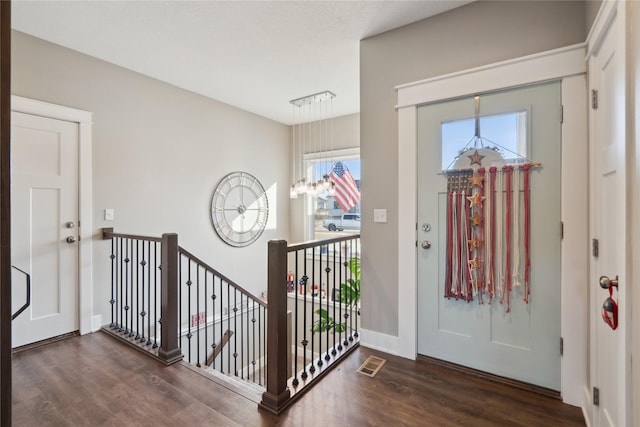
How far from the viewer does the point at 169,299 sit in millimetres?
2438

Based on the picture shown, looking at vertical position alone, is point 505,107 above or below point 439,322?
above

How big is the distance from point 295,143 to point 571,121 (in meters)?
4.02

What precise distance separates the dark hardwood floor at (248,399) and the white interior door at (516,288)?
6.6 inches

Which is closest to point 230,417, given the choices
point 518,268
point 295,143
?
point 518,268

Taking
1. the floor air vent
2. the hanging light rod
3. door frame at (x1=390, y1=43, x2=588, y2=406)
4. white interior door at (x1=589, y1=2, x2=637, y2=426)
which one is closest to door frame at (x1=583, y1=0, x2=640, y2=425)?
Answer: white interior door at (x1=589, y1=2, x2=637, y2=426)

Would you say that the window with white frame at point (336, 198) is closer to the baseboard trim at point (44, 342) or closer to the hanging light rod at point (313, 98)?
the hanging light rod at point (313, 98)

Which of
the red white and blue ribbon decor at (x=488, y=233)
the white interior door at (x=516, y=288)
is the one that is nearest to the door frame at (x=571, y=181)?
the white interior door at (x=516, y=288)

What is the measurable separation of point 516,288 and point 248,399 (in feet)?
6.25

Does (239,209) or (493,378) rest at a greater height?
(239,209)

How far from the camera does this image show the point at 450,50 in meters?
2.29

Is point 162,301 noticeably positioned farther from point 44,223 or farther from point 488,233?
point 488,233

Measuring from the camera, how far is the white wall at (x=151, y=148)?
9.27 feet

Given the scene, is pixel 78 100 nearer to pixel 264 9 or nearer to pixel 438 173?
pixel 264 9

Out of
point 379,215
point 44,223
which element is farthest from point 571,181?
point 44,223
